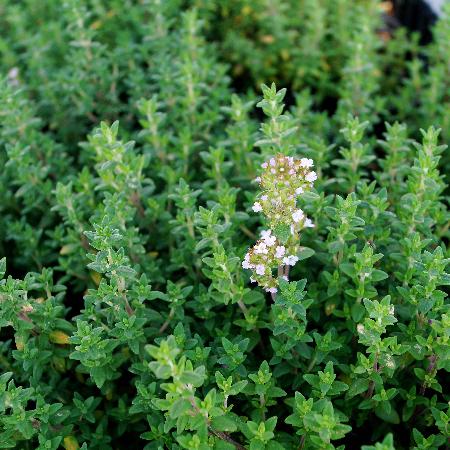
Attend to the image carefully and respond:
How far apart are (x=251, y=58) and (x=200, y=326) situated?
2675mm

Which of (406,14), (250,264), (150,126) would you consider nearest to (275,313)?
(250,264)

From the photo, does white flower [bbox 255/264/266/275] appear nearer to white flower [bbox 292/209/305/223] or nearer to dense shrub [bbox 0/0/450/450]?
dense shrub [bbox 0/0/450/450]

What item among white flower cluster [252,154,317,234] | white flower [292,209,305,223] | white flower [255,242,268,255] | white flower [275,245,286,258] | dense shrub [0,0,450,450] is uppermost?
white flower cluster [252,154,317,234]

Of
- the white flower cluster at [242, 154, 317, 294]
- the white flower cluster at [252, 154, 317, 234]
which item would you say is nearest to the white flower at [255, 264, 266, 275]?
the white flower cluster at [242, 154, 317, 294]

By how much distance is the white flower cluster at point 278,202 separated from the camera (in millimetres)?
2225

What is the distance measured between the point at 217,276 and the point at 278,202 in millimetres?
428

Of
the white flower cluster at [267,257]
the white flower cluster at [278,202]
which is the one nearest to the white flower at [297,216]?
the white flower cluster at [278,202]

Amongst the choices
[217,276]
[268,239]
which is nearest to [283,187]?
[268,239]

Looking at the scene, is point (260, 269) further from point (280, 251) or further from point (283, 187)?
point (283, 187)

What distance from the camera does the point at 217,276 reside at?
8.00 feet

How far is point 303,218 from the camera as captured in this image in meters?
2.42

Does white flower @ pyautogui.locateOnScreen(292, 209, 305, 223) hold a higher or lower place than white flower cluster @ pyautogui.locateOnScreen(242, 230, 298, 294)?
higher

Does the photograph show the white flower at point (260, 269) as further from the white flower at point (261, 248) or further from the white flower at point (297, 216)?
the white flower at point (297, 216)

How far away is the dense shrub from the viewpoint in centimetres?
226
